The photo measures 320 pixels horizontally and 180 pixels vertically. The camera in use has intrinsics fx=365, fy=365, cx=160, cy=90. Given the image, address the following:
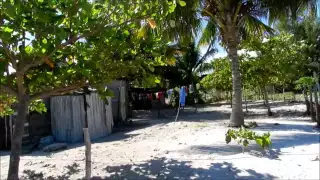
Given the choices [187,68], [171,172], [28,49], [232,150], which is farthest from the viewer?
[187,68]

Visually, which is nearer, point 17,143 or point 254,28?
point 17,143

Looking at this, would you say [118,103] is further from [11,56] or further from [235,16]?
[11,56]

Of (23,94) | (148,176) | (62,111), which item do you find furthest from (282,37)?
(23,94)

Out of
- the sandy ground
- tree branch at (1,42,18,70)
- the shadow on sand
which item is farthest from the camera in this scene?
the sandy ground

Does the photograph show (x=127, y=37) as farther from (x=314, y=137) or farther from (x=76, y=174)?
(x=314, y=137)

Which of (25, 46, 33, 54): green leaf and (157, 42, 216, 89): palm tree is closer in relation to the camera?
(25, 46, 33, 54): green leaf

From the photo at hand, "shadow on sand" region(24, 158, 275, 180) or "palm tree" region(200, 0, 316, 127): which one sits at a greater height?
"palm tree" region(200, 0, 316, 127)

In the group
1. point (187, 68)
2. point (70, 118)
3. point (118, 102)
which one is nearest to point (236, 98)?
point (70, 118)

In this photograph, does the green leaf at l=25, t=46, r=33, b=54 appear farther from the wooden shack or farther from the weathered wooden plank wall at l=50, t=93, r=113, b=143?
the wooden shack

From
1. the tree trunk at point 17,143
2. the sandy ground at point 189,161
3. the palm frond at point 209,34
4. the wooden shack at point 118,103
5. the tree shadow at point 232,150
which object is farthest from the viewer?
the wooden shack at point 118,103

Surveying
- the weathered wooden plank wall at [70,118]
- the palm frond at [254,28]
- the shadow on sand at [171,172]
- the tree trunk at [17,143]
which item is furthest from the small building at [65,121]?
the tree trunk at [17,143]

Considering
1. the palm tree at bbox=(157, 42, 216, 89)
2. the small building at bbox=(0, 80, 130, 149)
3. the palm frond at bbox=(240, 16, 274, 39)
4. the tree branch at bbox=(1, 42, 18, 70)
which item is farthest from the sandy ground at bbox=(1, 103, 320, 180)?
the palm tree at bbox=(157, 42, 216, 89)

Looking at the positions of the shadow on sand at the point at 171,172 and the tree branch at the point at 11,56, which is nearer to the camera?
the tree branch at the point at 11,56

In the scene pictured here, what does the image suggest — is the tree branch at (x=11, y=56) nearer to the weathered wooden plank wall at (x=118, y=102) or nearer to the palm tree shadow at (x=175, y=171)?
the palm tree shadow at (x=175, y=171)
